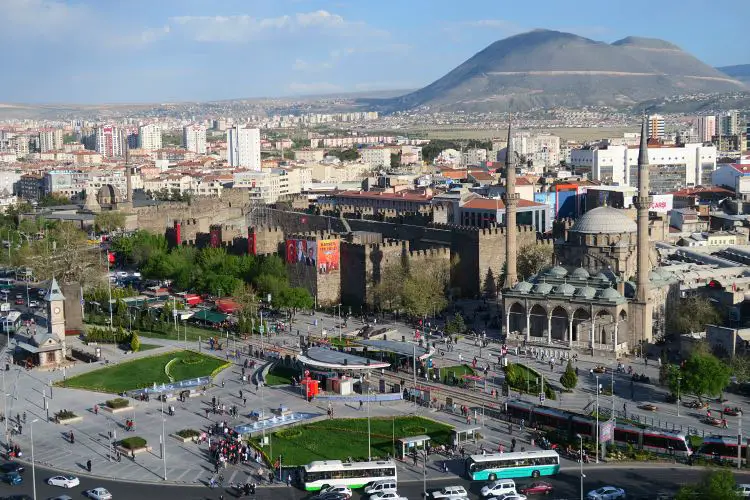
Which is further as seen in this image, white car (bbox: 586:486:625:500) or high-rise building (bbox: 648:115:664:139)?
high-rise building (bbox: 648:115:664:139)

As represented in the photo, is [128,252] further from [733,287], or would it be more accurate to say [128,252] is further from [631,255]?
[733,287]

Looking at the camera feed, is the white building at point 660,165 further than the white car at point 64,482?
Yes

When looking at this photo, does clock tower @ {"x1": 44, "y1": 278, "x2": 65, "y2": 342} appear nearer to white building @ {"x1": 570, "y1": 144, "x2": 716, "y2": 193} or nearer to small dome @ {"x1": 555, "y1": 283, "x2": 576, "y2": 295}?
small dome @ {"x1": 555, "y1": 283, "x2": 576, "y2": 295}

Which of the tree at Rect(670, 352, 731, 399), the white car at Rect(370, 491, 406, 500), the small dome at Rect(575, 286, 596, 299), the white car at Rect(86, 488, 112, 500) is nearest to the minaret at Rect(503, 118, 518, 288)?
the small dome at Rect(575, 286, 596, 299)

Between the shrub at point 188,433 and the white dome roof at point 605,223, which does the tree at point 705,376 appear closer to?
the white dome roof at point 605,223

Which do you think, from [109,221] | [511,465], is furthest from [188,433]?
[109,221]

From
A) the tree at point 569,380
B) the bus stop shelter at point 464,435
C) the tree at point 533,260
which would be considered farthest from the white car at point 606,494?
the tree at point 533,260

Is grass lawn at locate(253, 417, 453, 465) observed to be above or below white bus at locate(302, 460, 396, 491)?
below
